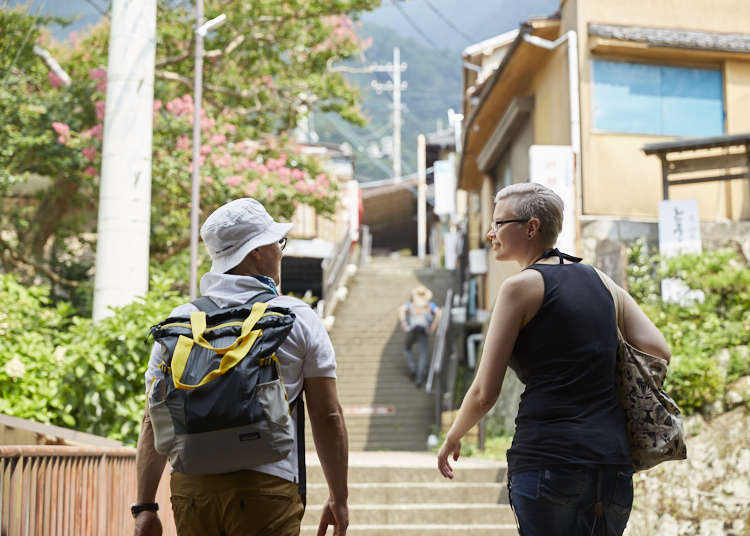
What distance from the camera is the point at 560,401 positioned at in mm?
2584

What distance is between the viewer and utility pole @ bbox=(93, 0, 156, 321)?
28.9ft

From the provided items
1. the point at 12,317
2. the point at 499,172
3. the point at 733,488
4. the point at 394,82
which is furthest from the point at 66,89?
the point at 394,82

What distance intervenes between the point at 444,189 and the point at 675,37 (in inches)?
717

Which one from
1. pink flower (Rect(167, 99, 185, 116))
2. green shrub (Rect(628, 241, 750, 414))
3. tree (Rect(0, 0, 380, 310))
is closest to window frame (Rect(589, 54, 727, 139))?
green shrub (Rect(628, 241, 750, 414))

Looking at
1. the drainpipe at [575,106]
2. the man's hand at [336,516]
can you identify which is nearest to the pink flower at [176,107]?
the drainpipe at [575,106]

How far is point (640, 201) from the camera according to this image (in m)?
12.3

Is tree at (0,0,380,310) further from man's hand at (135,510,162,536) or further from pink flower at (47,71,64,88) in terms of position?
man's hand at (135,510,162,536)

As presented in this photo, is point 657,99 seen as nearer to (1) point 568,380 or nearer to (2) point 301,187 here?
(2) point 301,187

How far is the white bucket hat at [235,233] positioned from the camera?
8.85 ft

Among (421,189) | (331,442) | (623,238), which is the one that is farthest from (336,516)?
(421,189)

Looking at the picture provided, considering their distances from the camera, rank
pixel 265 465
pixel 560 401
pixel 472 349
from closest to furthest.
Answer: pixel 265 465
pixel 560 401
pixel 472 349

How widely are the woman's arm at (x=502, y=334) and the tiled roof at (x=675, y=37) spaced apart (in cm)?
1024

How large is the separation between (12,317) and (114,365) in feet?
5.56

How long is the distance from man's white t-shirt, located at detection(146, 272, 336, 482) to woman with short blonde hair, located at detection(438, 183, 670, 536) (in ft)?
1.50
